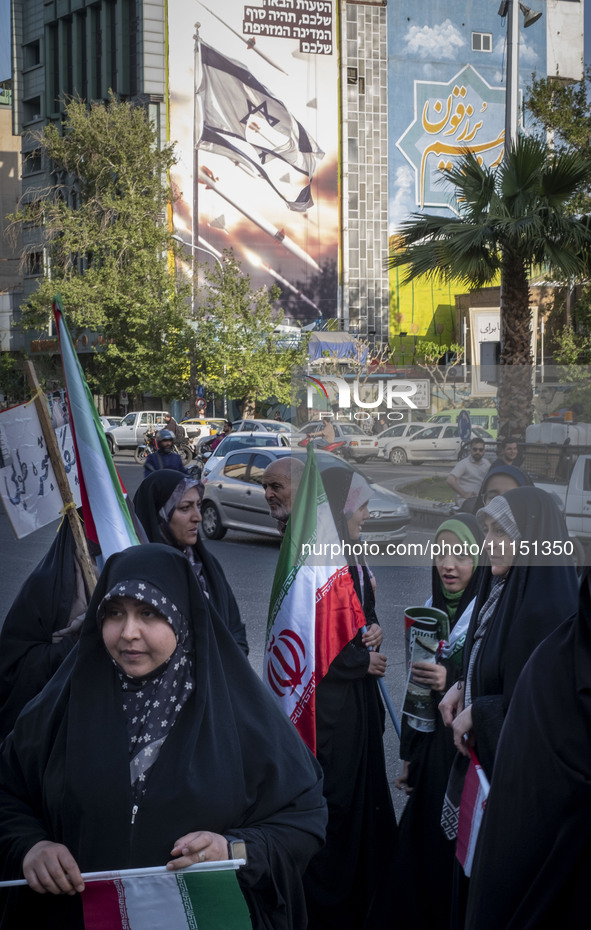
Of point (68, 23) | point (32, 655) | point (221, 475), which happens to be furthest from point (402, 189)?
point (32, 655)

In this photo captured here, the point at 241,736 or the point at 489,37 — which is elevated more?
the point at 489,37

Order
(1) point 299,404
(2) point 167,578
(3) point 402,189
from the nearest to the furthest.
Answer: (2) point 167,578 < (1) point 299,404 < (3) point 402,189

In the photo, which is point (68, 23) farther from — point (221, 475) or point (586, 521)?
point (586, 521)

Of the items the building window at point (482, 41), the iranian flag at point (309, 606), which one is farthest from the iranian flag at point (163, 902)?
the building window at point (482, 41)

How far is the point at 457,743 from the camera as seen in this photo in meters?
2.88

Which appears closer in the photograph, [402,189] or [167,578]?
[167,578]

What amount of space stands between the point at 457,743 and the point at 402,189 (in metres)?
50.0

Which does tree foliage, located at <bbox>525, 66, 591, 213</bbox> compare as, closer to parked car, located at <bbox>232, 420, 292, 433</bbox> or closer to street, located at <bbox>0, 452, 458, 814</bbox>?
street, located at <bbox>0, 452, 458, 814</bbox>

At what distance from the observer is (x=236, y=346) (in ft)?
124

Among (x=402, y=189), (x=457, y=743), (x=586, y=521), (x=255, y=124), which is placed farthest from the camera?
(x=402, y=189)

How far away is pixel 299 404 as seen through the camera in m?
3.21

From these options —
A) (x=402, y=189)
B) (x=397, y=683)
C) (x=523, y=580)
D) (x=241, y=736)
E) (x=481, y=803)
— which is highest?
(x=402, y=189)

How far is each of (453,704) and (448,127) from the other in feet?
169

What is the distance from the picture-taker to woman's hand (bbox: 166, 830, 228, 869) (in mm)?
2242
